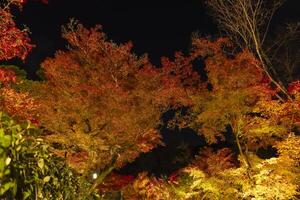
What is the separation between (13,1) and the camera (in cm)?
752

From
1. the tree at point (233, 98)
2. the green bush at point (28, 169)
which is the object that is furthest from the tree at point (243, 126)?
the green bush at point (28, 169)

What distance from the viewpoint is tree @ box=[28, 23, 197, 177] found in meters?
14.6

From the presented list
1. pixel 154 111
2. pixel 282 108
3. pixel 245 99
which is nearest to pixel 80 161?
pixel 154 111

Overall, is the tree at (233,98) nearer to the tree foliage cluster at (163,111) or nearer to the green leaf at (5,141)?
the tree foliage cluster at (163,111)

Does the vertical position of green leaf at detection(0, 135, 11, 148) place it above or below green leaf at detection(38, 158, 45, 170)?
above

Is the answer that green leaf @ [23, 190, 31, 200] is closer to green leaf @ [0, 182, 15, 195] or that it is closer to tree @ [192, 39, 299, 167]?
green leaf @ [0, 182, 15, 195]

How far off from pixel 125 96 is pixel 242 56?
3977 millimetres

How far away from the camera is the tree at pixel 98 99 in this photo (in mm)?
14617

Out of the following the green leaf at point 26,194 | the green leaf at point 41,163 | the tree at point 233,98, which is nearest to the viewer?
the green leaf at point 26,194

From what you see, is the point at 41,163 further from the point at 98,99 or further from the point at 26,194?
the point at 98,99

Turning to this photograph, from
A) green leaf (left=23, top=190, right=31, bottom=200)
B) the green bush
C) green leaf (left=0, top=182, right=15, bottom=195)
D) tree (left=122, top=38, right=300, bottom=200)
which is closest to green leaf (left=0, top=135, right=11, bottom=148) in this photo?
the green bush

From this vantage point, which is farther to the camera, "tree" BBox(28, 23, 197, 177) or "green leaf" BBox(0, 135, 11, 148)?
"tree" BBox(28, 23, 197, 177)

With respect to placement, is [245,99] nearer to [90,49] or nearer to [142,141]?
[142,141]

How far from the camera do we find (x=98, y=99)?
14773 mm
